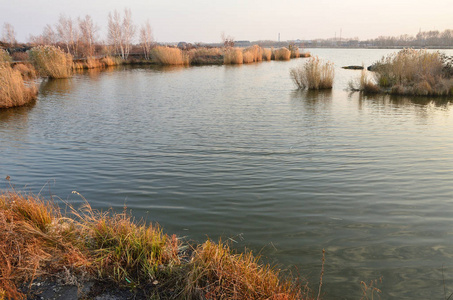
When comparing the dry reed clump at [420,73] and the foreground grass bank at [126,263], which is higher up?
the dry reed clump at [420,73]

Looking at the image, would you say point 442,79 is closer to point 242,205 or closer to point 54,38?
point 242,205

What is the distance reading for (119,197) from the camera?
530 cm

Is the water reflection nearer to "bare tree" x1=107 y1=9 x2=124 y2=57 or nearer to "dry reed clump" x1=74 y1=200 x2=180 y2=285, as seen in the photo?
"dry reed clump" x1=74 y1=200 x2=180 y2=285

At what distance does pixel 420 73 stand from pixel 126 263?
1769cm

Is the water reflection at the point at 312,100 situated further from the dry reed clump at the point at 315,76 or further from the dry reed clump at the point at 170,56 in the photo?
the dry reed clump at the point at 170,56

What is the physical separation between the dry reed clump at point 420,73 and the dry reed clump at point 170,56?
88.3 ft

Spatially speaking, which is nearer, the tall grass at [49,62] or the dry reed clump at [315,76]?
the dry reed clump at [315,76]

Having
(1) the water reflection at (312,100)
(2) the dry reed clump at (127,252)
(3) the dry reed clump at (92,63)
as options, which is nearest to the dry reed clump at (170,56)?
(3) the dry reed clump at (92,63)

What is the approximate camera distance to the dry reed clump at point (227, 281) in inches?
105

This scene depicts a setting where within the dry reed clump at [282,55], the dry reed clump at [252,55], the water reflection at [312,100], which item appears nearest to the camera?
the water reflection at [312,100]

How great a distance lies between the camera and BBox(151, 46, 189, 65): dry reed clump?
38.6 m

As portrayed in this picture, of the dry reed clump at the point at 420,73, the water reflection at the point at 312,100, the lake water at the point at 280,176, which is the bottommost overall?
the lake water at the point at 280,176

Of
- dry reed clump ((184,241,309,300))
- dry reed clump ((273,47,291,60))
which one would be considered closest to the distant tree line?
dry reed clump ((273,47,291,60))

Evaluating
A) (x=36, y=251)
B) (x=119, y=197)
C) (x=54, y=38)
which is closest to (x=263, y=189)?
(x=119, y=197)
